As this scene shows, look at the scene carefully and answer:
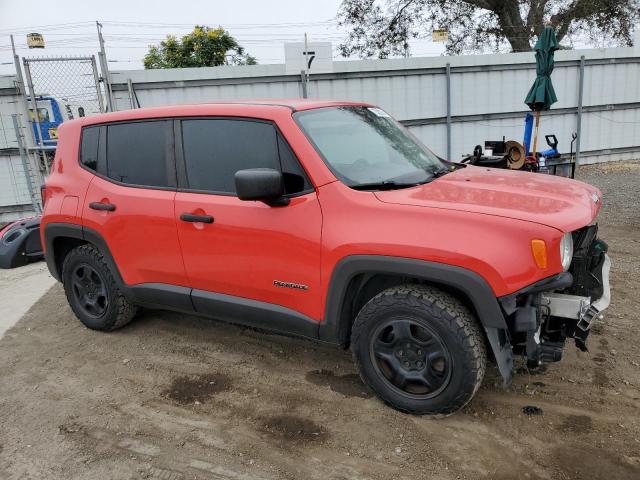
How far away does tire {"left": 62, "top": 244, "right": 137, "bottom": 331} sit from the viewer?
428cm

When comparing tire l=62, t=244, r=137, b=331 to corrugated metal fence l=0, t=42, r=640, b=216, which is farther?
corrugated metal fence l=0, t=42, r=640, b=216

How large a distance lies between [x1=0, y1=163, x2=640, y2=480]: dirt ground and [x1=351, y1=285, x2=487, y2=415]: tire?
168mm

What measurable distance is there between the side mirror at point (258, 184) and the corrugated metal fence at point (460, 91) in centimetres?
858

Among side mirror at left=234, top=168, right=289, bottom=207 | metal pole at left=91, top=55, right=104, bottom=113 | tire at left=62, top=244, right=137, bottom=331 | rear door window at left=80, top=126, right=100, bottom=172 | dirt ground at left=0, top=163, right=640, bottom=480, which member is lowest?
dirt ground at left=0, top=163, right=640, bottom=480

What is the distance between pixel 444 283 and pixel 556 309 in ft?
2.17

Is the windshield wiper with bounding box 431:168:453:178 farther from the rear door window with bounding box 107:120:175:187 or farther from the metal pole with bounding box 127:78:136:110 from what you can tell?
the metal pole with bounding box 127:78:136:110

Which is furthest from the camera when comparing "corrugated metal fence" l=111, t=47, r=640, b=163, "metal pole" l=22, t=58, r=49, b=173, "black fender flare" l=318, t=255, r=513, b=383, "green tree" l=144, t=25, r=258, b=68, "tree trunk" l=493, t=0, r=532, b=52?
"green tree" l=144, t=25, r=258, b=68

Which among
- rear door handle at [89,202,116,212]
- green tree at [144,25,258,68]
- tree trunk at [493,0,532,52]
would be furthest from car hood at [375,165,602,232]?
green tree at [144,25,258,68]

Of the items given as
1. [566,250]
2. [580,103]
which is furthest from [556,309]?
Answer: [580,103]

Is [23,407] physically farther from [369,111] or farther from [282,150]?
[369,111]

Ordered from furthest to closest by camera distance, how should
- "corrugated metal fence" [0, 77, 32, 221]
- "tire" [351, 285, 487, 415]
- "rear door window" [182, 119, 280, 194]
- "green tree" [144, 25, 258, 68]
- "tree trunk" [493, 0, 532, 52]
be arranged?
"green tree" [144, 25, 258, 68], "tree trunk" [493, 0, 532, 52], "corrugated metal fence" [0, 77, 32, 221], "rear door window" [182, 119, 280, 194], "tire" [351, 285, 487, 415]

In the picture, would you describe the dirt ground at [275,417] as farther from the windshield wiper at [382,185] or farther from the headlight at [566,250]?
the windshield wiper at [382,185]

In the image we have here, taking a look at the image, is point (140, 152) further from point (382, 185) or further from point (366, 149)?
point (382, 185)

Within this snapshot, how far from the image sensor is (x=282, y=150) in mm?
3301
